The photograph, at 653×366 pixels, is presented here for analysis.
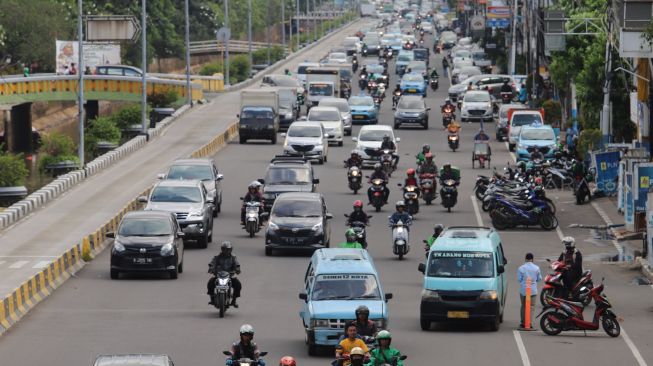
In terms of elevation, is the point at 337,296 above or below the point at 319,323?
above

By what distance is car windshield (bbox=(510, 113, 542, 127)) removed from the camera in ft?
237

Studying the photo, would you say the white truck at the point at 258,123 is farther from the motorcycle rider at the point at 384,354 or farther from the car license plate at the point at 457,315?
the motorcycle rider at the point at 384,354

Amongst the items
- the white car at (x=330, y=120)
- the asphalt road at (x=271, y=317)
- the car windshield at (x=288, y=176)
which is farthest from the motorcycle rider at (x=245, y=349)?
the white car at (x=330, y=120)

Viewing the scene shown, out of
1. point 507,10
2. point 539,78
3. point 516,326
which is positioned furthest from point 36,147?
Answer: point 516,326

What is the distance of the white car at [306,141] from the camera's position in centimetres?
6556

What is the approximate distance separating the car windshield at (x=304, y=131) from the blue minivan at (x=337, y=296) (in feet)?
116

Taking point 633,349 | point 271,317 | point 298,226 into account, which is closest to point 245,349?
point 633,349

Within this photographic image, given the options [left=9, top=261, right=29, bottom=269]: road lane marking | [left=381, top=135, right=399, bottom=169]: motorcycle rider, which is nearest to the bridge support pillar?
[left=381, top=135, right=399, bottom=169]: motorcycle rider

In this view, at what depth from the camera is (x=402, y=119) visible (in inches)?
3253

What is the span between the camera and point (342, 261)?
30.5m

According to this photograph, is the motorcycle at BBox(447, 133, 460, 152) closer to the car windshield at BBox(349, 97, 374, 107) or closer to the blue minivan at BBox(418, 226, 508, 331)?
the car windshield at BBox(349, 97, 374, 107)

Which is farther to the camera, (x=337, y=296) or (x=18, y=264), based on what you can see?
(x=18, y=264)

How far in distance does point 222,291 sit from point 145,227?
6.35m

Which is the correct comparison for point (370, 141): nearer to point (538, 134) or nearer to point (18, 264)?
point (538, 134)
